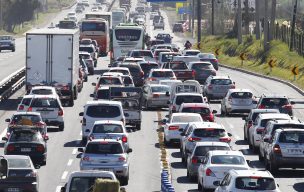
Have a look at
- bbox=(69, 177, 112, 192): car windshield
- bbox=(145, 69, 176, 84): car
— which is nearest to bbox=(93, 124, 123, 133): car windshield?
bbox=(69, 177, 112, 192): car windshield

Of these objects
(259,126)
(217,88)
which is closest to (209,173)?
(259,126)

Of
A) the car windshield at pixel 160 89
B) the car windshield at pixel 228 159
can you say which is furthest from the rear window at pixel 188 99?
the car windshield at pixel 228 159

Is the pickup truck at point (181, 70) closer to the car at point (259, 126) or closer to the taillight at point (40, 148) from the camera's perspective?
the car at point (259, 126)

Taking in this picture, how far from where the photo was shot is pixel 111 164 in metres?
35.9

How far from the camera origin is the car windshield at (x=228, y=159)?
34094 millimetres

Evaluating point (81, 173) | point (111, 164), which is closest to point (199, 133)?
point (111, 164)

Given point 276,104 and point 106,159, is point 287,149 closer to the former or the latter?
point 106,159

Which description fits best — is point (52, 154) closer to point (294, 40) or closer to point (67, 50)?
point (67, 50)

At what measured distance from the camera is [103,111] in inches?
1917

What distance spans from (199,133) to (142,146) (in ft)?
23.3

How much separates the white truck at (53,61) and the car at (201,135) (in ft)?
72.9

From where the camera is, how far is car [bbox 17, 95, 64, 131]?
52.6 meters

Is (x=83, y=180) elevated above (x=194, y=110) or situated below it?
above

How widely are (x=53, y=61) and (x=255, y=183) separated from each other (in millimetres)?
35657
